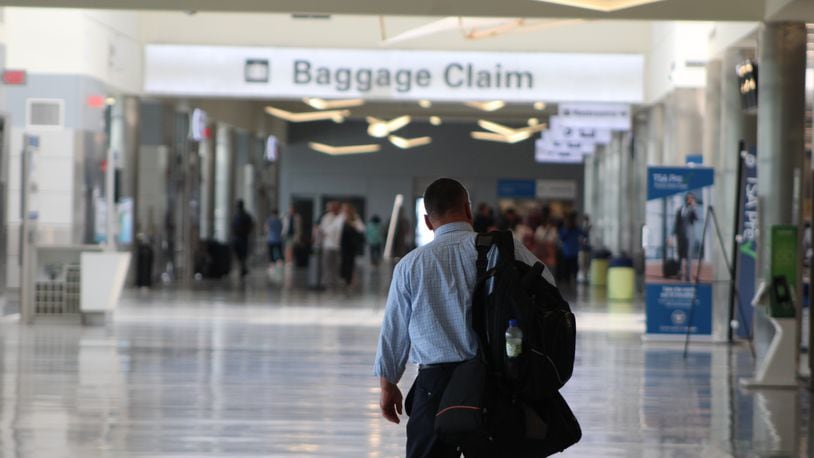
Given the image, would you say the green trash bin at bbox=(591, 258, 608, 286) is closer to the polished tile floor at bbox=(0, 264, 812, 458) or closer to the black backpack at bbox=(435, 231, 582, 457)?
the polished tile floor at bbox=(0, 264, 812, 458)

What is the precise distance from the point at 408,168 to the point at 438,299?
40.4 metres

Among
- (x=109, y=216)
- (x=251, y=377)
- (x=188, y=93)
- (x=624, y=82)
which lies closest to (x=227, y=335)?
(x=109, y=216)

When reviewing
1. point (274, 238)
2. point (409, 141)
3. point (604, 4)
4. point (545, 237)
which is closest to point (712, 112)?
point (604, 4)

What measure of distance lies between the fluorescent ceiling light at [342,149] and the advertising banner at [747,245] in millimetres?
28660

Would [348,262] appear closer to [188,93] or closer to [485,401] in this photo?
Result: [188,93]

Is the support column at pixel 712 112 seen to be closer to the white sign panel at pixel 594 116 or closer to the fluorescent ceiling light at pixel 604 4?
the fluorescent ceiling light at pixel 604 4

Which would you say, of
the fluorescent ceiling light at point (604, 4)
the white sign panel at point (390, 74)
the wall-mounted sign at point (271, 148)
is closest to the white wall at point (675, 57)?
the white sign panel at point (390, 74)

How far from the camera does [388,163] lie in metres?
44.7

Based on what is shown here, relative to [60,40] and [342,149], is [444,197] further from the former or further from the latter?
[342,149]

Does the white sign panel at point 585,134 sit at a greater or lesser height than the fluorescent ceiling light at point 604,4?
lesser

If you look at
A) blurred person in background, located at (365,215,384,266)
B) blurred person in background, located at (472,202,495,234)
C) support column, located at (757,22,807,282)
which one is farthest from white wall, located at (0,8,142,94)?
blurred person in background, located at (365,215,384,266)

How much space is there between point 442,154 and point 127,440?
37.1 meters

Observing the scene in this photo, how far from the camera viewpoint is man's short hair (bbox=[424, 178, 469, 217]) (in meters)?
4.45

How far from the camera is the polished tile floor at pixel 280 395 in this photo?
7.74 m
